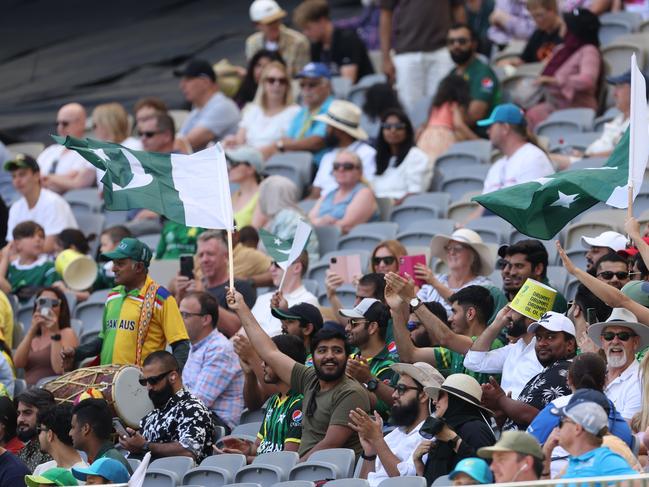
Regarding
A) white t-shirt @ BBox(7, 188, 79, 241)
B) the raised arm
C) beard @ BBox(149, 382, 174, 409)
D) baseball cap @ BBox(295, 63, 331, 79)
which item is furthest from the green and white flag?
baseball cap @ BBox(295, 63, 331, 79)

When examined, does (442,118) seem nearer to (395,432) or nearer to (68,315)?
(68,315)

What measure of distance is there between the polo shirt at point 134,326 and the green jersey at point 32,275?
2614mm

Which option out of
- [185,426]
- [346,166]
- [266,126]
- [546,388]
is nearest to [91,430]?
[185,426]

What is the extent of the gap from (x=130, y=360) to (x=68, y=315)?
53.3 inches

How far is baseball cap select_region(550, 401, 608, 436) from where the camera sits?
254 inches

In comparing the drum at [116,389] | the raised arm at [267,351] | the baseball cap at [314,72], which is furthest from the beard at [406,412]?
the baseball cap at [314,72]

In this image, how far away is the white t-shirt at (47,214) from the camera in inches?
526

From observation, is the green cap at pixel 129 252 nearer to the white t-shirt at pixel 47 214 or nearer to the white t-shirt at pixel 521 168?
the white t-shirt at pixel 521 168

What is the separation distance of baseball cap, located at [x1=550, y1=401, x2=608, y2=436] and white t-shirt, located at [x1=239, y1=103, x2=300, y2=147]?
837cm

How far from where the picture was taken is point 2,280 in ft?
40.9

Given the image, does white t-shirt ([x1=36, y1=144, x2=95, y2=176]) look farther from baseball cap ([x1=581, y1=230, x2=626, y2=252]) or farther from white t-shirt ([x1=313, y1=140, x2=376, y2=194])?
baseball cap ([x1=581, y1=230, x2=626, y2=252])

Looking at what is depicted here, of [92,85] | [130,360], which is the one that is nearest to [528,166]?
[130,360]

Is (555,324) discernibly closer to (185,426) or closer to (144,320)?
(185,426)

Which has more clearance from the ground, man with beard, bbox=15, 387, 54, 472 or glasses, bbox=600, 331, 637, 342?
glasses, bbox=600, 331, 637, 342
